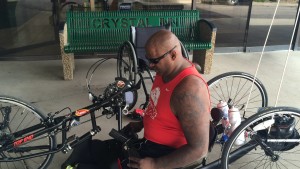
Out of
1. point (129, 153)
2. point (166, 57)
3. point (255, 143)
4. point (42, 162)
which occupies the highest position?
point (166, 57)

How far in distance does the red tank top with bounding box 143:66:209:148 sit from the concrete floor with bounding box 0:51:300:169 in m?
1.26

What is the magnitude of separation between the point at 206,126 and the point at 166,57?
401mm

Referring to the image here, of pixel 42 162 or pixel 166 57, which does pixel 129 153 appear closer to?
pixel 166 57

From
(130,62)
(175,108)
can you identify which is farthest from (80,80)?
(175,108)

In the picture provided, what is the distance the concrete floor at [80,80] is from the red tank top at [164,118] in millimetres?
1262

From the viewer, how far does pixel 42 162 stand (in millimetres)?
2441

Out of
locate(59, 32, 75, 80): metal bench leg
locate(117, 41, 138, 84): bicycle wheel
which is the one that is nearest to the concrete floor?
locate(59, 32, 75, 80): metal bench leg

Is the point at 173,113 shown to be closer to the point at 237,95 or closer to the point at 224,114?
the point at 224,114

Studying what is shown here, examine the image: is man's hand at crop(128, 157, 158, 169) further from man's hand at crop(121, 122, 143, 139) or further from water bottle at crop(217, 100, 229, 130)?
water bottle at crop(217, 100, 229, 130)

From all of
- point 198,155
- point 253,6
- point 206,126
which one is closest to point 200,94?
point 206,126

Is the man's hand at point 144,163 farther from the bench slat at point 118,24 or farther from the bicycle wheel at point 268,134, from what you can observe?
the bench slat at point 118,24

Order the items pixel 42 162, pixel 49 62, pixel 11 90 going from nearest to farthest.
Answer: pixel 42 162
pixel 11 90
pixel 49 62

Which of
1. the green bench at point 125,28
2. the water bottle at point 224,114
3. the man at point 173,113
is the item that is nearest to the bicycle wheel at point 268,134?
the water bottle at point 224,114

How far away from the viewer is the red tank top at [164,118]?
1581mm
